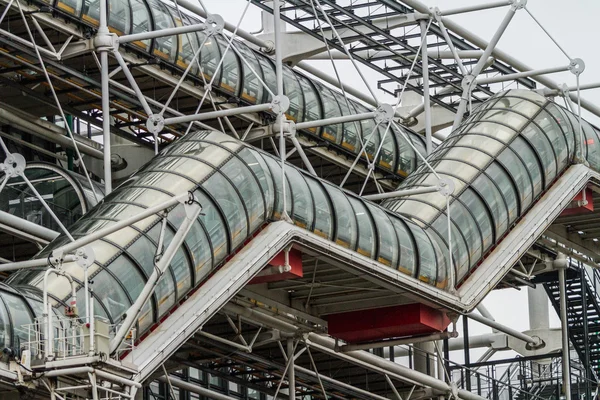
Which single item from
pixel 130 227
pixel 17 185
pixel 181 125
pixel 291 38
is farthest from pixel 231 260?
pixel 291 38

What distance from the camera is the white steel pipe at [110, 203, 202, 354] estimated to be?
89.0ft

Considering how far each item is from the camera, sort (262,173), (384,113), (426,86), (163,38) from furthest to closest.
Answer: (426,86)
(384,113)
(163,38)
(262,173)

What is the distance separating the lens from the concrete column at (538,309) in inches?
2258

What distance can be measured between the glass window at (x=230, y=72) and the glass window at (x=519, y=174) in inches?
237

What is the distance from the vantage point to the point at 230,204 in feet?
103

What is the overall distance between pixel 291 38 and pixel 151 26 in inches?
366

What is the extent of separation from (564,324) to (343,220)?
1507 centimetres

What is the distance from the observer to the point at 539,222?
127 feet

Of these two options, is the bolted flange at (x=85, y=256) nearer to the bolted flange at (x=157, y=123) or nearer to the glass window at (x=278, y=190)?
the glass window at (x=278, y=190)

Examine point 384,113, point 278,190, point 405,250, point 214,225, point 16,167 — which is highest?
point 384,113

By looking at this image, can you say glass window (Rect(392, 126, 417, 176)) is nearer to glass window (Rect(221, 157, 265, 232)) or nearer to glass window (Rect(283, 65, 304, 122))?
glass window (Rect(283, 65, 304, 122))

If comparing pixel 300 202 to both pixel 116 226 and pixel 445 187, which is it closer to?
pixel 445 187

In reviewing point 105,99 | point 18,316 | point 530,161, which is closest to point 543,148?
point 530,161

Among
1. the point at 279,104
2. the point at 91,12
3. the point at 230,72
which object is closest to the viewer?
the point at 279,104
